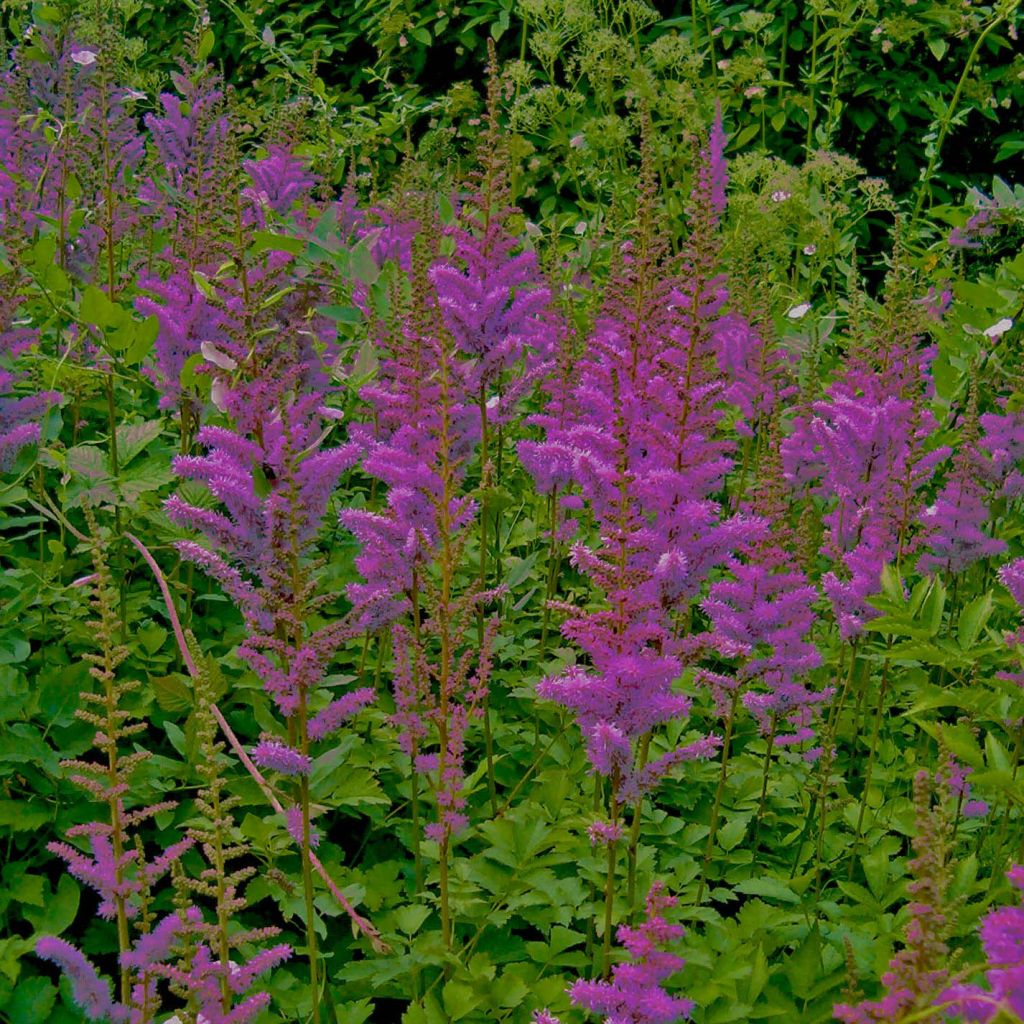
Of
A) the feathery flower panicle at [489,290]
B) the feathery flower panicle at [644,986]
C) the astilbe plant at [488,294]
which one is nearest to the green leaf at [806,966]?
the feathery flower panicle at [644,986]

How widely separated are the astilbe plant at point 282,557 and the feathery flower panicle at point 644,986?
473mm

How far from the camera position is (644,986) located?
1.56 meters

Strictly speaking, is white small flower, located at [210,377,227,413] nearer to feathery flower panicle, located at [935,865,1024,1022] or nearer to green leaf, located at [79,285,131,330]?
green leaf, located at [79,285,131,330]

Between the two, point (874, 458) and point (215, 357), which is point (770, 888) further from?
point (215, 357)

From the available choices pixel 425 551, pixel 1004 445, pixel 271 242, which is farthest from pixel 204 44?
pixel 1004 445

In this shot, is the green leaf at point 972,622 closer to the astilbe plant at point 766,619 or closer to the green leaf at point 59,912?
the astilbe plant at point 766,619

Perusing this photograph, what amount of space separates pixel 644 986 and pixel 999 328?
8.61ft

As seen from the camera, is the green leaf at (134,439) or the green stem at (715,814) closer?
the green stem at (715,814)

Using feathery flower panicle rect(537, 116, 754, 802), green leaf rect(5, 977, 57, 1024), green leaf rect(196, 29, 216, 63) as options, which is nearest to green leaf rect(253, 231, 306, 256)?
feathery flower panicle rect(537, 116, 754, 802)

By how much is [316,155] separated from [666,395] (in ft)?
11.2

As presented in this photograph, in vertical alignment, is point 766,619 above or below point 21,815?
above

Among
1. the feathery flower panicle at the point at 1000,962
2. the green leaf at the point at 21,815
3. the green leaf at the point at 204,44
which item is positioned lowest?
the green leaf at the point at 21,815

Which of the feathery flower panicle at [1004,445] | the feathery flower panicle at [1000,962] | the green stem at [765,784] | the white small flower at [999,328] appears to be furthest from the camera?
the white small flower at [999,328]

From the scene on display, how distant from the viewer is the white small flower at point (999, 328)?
355 centimetres
